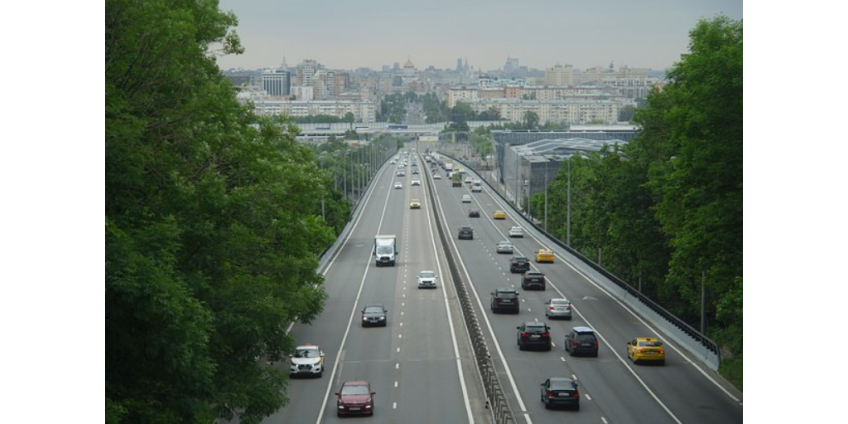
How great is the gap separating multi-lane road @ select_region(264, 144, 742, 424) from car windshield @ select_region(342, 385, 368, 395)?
84 cm

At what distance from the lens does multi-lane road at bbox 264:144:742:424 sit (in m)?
40.3

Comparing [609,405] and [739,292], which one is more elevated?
[739,292]

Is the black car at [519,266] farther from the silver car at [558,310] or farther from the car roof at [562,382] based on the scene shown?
the car roof at [562,382]

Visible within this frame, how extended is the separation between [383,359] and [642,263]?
2337cm

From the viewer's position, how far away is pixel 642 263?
229 ft

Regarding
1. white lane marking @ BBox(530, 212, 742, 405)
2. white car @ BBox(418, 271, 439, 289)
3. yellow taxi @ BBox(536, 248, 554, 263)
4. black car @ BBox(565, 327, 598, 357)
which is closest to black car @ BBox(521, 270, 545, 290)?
white lane marking @ BBox(530, 212, 742, 405)

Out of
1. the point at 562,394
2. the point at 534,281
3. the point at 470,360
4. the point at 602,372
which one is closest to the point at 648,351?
the point at 602,372

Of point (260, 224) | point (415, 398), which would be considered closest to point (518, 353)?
point (415, 398)

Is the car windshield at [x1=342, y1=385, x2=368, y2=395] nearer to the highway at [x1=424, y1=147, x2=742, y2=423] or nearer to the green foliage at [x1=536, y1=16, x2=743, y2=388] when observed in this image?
the highway at [x1=424, y1=147, x2=742, y2=423]

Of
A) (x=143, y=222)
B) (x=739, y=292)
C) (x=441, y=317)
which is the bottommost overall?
(x=441, y=317)

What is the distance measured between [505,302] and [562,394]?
24030 millimetres

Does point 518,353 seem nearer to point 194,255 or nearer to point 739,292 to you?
point 739,292

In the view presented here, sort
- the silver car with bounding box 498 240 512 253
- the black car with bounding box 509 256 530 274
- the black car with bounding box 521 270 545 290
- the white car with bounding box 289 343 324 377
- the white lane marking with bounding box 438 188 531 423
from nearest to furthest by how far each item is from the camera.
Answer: the white lane marking with bounding box 438 188 531 423 → the white car with bounding box 289 343 324 377 → the black car with bounding box 521 270 545 290 → the black car with bounding box 509 256 530 274 → the silver car with bounding box 498 240 512 253

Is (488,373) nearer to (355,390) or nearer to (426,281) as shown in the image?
(355,390)
